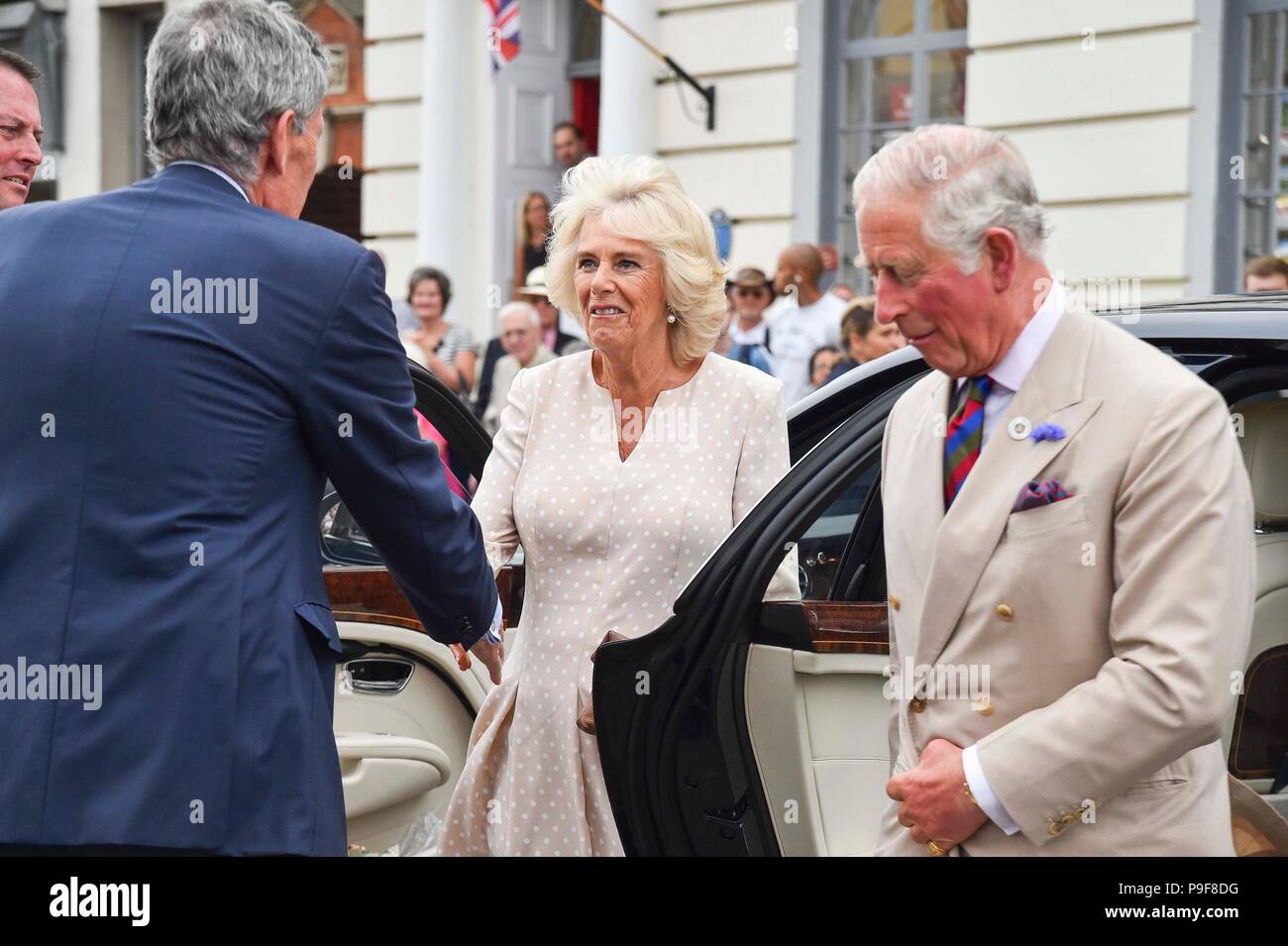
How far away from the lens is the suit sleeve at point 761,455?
11.2 ft

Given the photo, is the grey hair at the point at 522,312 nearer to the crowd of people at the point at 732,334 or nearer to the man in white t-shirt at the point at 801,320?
the crowd of people at the point at 732,334

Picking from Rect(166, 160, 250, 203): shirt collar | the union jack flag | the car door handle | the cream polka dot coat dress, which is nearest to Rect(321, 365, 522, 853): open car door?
the car door handle

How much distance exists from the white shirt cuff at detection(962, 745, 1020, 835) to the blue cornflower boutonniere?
1.33 feet

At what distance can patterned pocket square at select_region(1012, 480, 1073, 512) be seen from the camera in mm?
2217

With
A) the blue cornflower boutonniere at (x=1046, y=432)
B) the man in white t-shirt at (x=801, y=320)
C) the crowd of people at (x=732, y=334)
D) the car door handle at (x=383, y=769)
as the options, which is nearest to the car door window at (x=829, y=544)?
the car door handle at (x=383, y=769)

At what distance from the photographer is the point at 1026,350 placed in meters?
2.33

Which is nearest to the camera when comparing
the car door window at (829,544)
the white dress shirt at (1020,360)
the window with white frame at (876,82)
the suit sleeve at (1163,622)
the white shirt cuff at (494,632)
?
the suit sleeve at (1163,622)

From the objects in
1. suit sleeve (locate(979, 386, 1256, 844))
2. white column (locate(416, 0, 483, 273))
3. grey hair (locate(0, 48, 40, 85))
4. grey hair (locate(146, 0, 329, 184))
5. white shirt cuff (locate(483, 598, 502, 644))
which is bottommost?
white shirt cuff (locate(483, 598, 502, 644))

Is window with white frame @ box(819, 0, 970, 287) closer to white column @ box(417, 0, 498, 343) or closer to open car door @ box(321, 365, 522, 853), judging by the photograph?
white column @ box(417, 0, 498, 343)

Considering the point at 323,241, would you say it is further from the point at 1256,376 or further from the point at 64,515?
the point at 1256,376

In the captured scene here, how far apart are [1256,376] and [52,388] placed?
6.54ft

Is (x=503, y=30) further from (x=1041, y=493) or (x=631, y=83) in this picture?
(x=1041, y=493)

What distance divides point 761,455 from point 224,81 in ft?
4.63

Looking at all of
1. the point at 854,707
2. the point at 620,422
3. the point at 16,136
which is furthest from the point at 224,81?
the point at 16,136
